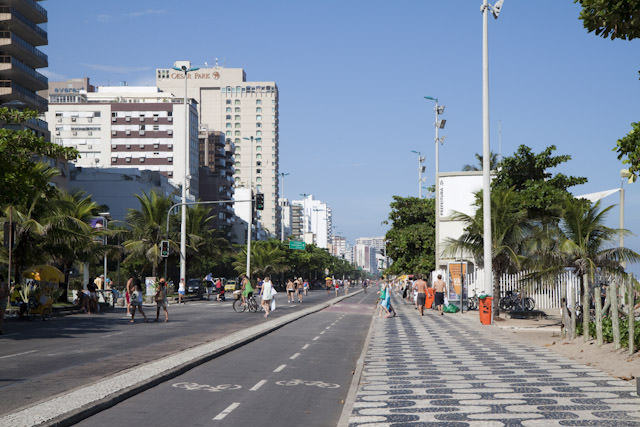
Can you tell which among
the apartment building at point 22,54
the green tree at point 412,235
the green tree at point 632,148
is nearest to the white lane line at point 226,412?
the green tree at point 632,148

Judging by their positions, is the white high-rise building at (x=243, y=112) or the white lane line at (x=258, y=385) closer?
the white lane line at (x=258, y=385)

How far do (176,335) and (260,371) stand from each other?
8.96 m

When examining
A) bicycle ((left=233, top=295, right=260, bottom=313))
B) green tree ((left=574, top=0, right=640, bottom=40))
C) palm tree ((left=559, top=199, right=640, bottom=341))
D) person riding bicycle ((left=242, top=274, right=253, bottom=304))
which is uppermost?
green tree ((left=574, top=0, right=640, bottom=40))

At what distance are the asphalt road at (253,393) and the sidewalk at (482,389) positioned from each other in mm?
522

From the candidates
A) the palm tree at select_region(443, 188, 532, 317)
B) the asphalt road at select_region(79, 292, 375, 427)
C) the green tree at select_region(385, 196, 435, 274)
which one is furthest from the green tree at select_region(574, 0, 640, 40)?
the green tree at select_region(385, 196, 435, 274)

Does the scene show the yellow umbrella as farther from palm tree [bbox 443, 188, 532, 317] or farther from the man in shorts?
palm tree [bbox 443, 188, 532, 317]

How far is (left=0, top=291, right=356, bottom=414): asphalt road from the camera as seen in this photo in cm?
1173

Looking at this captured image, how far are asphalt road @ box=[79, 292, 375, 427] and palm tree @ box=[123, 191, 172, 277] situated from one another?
4020 cm

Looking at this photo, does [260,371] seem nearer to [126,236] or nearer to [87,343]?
[87,343]

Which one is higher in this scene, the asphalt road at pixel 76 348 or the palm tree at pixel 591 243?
the palm tree at pixel 591 243

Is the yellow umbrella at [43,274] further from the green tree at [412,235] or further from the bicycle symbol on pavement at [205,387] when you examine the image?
the green tree at [412,235]

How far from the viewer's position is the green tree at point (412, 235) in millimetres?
56531

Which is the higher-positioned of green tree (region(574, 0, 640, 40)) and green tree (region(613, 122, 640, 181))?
green tree (region(574, 0, 640, 40))

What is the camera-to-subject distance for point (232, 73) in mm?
192000
